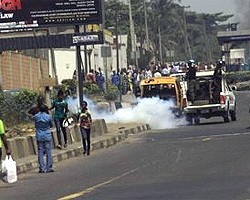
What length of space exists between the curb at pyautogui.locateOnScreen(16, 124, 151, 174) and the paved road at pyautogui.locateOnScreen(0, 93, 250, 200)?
0.38 m

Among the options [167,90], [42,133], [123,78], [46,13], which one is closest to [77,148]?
[42,133]

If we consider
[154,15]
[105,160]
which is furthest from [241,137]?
[154,15]

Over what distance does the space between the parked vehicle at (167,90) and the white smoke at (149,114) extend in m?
0.26

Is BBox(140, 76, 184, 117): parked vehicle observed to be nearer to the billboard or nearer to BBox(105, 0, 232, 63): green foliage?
the billboard

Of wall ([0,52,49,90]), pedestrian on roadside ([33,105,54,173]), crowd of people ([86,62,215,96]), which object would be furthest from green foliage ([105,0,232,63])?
pedestrian on roadside ([33,105,54,173])

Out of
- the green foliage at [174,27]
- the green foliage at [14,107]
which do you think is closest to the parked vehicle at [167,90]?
the green foliage at [14,107]

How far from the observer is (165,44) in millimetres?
158000

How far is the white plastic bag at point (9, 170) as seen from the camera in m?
18.4

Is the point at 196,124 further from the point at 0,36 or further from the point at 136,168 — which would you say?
the point at 136,168

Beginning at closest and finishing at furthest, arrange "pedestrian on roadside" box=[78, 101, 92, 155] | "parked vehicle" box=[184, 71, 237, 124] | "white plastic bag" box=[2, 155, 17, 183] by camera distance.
Result: "white plastic bag" box=[2, 155, 17, 183] < "pedestrian on roadside" box=[78, 101, 92, 155] < "parked vehicle" box=[184, 71, 237, 124]

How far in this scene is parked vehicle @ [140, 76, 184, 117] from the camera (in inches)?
1519

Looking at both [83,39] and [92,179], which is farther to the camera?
[83,39]

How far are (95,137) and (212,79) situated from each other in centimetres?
927

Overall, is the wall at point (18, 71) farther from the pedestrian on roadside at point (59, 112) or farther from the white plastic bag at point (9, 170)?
the white plastic bag at point (9, 170)
